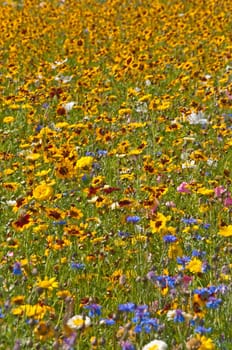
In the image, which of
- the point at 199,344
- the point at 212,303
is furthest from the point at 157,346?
the point at 212,303

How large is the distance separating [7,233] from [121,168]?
3.68 feet

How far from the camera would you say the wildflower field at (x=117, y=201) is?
2340mm

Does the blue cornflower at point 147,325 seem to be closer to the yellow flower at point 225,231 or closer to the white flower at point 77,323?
the white flower at point 77,323

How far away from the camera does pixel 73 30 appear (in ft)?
26.8

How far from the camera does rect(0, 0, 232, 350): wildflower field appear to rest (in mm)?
2340

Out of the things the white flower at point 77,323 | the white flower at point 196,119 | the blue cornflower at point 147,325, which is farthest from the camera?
the white flower at point 196,119

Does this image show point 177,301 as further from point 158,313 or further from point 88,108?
point 88,108

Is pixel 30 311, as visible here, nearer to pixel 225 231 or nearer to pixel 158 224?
pixel 158 224

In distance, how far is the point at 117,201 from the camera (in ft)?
11.7

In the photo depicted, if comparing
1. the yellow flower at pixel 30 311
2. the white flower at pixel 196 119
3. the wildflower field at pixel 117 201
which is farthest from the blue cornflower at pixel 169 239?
the white flower at pixel 196 119

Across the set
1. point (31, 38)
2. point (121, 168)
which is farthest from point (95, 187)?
point (31, 38)

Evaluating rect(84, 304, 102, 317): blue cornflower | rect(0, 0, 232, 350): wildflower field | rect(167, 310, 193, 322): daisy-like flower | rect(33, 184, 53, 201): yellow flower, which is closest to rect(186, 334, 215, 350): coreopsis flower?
rect(0, 0, 232, 350): wildflower field

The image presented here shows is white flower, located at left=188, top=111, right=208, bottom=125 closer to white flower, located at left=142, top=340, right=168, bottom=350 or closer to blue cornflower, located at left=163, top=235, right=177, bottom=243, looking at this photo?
blue cornflower, located at left=163, top=235, right=177, bottom=243

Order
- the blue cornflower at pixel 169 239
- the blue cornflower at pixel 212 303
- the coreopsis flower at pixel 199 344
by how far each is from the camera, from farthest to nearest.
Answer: the blue cornflower at pixel 169 239 → the blue cornflower at pixel 212 303 → the coreopsis flower at pixel 199 344
